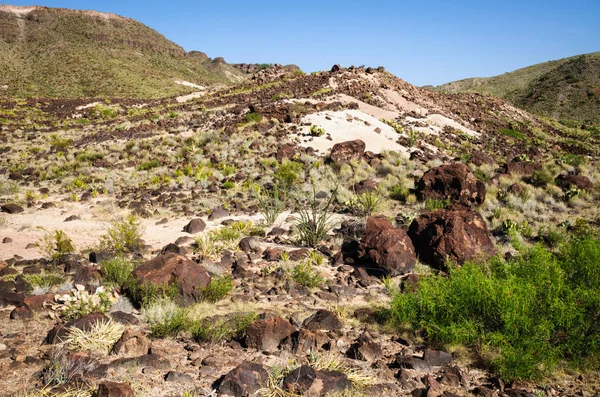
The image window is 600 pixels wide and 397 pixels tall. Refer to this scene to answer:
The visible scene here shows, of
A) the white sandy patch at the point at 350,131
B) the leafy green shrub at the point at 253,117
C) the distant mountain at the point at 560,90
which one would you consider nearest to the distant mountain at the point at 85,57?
the leafy green shrub at the point at 253,117

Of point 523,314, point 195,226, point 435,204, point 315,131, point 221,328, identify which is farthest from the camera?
point 315,131

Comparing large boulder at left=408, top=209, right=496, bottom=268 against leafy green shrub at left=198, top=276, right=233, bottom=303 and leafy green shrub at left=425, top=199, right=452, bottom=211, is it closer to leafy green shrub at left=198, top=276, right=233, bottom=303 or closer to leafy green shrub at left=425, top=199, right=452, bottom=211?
leafy green shrub at left=425, top=199, right=452, bottom=211

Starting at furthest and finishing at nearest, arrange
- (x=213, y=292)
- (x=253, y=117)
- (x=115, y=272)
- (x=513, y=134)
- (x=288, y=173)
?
1. (x=513, y=134)
2. (x=253, y=117)
3. (x=288, y=173)
4. (x=115, y=272)
5. (x=213, y=292)

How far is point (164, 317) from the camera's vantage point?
216 inches

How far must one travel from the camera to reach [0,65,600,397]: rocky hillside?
14.8ft

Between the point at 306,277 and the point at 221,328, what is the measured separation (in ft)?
7.06

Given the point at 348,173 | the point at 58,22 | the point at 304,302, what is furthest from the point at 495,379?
the point at 58,22

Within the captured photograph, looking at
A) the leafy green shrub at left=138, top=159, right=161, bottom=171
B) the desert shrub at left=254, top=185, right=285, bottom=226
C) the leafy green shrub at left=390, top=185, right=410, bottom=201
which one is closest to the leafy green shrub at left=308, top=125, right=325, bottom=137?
the leafy green shrub at left=390, top=185, right=410, bottom=201

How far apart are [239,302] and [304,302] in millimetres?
1078

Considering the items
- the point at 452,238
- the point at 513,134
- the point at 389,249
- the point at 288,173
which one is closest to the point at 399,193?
the point at 288,173

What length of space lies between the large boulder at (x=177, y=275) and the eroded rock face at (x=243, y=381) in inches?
87.7

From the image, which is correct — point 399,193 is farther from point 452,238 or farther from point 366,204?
point 452,238

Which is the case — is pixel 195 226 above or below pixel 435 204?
below

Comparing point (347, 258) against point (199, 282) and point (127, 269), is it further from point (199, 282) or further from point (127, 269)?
point (127, 269)
